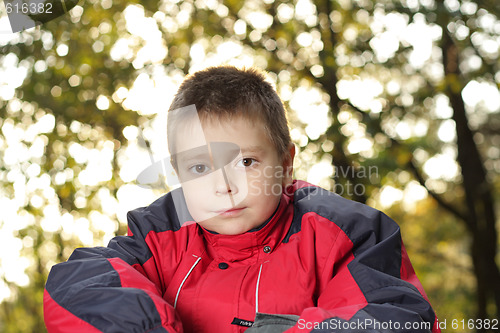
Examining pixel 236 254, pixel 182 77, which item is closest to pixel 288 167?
pixel 236 254

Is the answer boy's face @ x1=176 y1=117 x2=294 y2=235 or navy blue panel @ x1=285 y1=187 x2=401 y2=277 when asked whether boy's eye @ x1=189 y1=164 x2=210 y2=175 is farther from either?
navy blue panel @ x1=285 y1=187 x2=401 y2=277

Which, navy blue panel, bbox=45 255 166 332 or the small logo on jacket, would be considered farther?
the small logo on jacket

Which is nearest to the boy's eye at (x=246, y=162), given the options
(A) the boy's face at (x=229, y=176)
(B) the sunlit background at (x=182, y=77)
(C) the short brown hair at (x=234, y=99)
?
(A) the boy's face at (x=229, y=176)

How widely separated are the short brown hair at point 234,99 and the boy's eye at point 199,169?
145 millimetres

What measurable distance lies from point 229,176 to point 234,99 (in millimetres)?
258

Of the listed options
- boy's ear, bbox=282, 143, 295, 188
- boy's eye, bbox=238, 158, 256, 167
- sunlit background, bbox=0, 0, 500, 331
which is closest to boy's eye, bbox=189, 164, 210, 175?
boy's eye, bbox=238, 158, 256, 167

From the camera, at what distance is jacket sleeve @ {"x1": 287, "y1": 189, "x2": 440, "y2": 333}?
1.18 m

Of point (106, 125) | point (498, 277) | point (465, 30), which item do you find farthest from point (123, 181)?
point (498, 277)

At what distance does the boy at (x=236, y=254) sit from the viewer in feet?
3.97

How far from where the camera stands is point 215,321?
139 centimetres

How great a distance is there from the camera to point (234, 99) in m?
1.55

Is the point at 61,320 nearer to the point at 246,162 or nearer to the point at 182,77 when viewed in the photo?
the point at 246,162

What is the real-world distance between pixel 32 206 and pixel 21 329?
3484 mm

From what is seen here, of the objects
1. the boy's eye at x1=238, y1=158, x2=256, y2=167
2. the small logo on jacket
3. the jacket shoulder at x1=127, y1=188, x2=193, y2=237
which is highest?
the boy's eye at x1=238, y1=158, x2=256, y2=167
